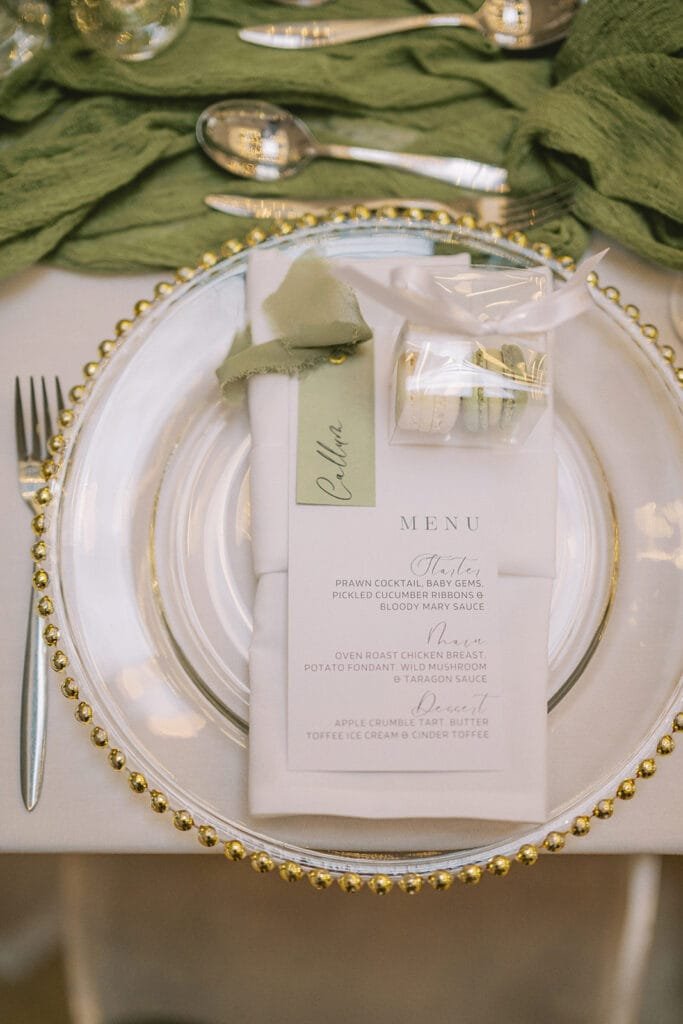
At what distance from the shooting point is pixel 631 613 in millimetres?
500

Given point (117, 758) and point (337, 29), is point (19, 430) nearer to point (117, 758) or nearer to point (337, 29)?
point (117, 758)

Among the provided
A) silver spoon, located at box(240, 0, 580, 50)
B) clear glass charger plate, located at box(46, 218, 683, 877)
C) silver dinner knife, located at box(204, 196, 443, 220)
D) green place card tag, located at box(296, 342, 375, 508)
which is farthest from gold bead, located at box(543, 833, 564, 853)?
silver spoon, located at box(240, 0, 580, 50)

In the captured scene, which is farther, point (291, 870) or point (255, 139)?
point (255, 139)

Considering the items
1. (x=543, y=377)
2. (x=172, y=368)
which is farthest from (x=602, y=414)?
(x=172, y=368)

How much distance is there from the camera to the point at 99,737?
0.46m

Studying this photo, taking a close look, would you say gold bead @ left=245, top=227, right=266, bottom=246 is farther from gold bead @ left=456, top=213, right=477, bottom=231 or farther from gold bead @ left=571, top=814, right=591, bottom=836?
gold bead @ left=571, top=814, right=591, bottom=836

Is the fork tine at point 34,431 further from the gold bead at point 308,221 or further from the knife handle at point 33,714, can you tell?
the gold bead at point 308,221

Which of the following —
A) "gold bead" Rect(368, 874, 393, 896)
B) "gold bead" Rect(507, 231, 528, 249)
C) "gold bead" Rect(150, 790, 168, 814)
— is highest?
"gold bead" Rect(507, 231, 528, 249)

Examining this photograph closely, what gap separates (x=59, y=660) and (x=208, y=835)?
13cm

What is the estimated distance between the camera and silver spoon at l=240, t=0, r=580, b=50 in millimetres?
601

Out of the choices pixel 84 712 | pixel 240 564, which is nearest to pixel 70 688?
pixel 84 712

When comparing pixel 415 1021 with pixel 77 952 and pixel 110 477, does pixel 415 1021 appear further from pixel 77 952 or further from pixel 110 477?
pixel 110 477

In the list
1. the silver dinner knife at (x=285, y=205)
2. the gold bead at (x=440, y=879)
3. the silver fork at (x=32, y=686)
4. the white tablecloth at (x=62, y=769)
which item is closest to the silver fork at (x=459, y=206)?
the silver dinner knife at (x=285, y=205)

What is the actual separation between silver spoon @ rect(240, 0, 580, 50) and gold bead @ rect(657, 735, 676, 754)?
51 centimetres
